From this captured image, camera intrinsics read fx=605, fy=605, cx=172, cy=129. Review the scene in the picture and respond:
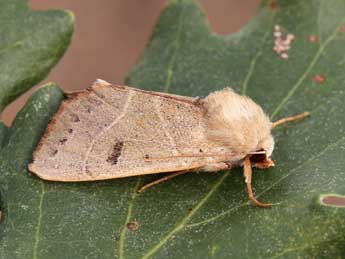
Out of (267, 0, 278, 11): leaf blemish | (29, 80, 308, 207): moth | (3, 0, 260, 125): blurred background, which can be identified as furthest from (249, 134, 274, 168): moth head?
(3, 0, 260, 125): blurred background

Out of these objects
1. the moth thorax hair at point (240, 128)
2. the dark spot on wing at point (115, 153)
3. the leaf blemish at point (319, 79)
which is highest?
the leaf blemish at point (319, 79)

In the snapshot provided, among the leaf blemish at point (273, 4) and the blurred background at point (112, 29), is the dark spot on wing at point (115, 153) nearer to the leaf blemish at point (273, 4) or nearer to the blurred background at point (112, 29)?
the leaf blemish at point (273, 4)

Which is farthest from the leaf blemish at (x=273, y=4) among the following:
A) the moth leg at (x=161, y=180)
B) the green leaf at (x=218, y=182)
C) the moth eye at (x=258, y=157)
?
the moth leg at (x=161, y=180)

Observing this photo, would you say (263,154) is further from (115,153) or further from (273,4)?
(273,4)

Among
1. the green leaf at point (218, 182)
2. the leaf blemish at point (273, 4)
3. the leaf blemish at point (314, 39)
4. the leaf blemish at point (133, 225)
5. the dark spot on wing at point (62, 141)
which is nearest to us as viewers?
the green leaf at point (218, 182)

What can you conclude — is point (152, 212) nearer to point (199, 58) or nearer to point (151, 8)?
point (199, 58)

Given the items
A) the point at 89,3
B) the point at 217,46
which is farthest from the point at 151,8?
the point at 217,46

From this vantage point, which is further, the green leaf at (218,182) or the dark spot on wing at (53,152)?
the dark spot on wing at (53,152)

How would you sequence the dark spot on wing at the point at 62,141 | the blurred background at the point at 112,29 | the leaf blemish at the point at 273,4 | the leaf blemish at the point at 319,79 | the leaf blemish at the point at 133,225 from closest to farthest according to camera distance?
the leaf blemish at the point at 133,225, the dark spot on wing at the point at 62,141, the leaf blemish at the point at 319,79, the leaf blemish at the point at 273,4, the blurred background at the point at 112,29
